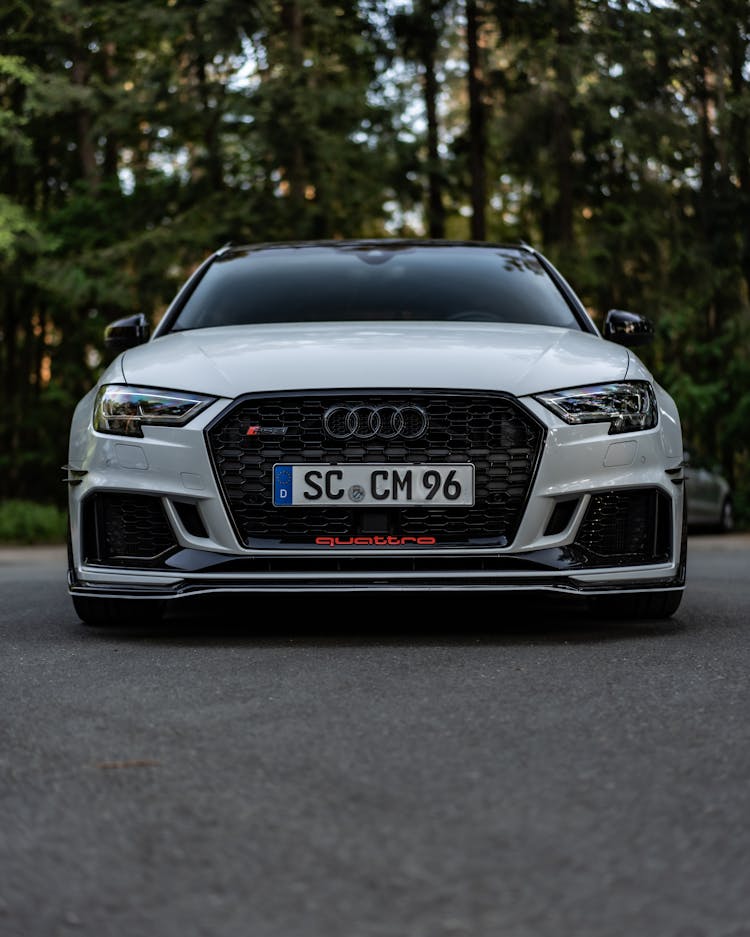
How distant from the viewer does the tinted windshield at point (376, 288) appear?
688 centimetres

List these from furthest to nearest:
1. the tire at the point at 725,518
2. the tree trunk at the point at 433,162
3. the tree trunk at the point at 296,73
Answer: the tree trunk at the point at 433,162 → the tree trunk at the point at 296,73 → the tire at the point at 725,518

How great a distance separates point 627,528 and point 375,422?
1001mm

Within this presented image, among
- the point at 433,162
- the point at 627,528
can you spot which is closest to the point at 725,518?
the point at 433,162

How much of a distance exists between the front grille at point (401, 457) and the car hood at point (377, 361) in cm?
7

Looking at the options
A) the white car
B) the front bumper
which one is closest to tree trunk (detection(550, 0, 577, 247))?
the white car

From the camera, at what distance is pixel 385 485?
5387 millimetres

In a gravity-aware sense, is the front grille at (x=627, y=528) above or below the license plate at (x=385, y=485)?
below

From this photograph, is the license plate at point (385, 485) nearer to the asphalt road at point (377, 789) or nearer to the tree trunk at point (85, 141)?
the asphalt road at point (377, 789)

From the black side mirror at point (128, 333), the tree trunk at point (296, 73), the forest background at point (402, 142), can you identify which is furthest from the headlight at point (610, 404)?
the tree trunk at point (296, 73)

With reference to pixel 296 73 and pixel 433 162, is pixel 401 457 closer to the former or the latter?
pixel 296 73

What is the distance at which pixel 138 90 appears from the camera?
22.2m

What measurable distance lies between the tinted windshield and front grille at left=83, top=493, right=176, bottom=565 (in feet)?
5.01

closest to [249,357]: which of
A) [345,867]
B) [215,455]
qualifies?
[215,455]

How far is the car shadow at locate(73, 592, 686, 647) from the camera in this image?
556 cm
